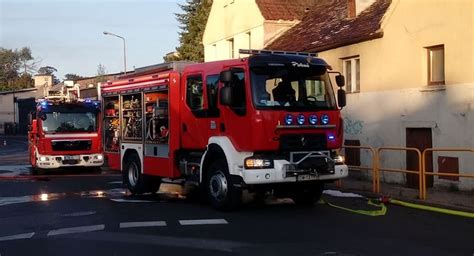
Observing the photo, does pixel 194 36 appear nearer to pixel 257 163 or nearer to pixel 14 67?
pixel 257 163

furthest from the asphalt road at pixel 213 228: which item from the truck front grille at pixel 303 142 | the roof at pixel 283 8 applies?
the roof at pixel 283 8

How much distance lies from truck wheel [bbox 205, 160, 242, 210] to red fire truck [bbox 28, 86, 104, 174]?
34.8 feet

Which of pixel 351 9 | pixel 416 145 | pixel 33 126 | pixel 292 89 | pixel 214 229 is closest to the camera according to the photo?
pixel 214 229

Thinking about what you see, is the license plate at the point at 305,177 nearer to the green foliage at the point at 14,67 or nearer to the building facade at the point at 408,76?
the building facade at the point at 408,76

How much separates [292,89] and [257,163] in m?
1.59

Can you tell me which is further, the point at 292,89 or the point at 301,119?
the point at 292,89

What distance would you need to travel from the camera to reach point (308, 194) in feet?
41.5

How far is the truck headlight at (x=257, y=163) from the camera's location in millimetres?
10977

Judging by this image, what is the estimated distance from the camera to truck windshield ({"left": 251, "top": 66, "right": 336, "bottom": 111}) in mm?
11102

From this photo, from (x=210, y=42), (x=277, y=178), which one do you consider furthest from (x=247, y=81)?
(x=210, y=42)

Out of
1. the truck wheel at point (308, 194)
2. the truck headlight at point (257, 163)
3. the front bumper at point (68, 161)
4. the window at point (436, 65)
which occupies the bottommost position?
the truck wheel at point (308, 194)

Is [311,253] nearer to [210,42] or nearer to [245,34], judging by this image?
[245,34]

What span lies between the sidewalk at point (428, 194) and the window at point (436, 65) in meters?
2.96

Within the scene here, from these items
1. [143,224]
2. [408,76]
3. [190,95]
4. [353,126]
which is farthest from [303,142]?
[353,126]
